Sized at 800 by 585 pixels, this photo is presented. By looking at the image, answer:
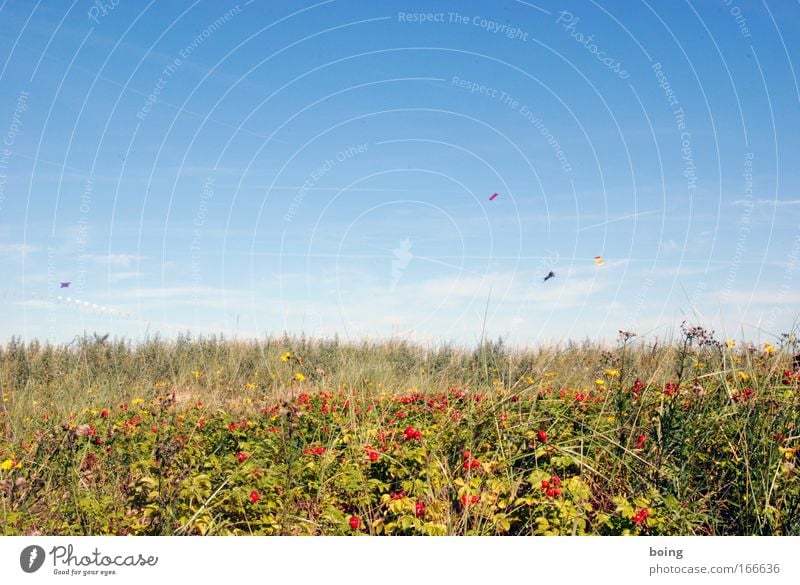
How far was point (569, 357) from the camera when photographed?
12672 millimetres

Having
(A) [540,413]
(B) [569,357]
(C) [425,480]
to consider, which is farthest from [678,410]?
(B) [569,357]

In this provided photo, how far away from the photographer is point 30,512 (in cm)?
492

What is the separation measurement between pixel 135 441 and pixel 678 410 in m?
4.86

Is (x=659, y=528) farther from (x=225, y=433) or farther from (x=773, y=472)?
(x=225, y=433)

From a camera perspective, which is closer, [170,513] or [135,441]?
[170,513]

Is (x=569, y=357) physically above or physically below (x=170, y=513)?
above

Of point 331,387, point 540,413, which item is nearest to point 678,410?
point 540,413

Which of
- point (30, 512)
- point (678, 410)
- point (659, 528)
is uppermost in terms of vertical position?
point (678, 410)
